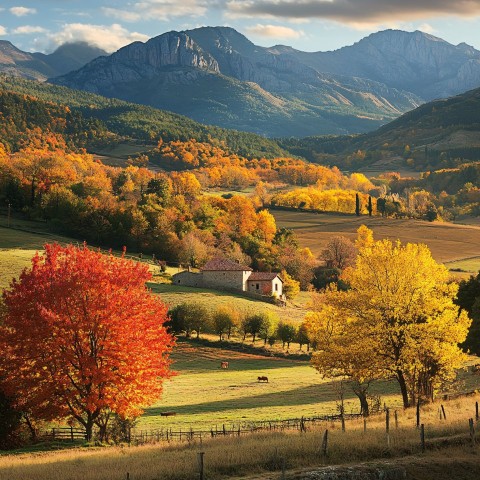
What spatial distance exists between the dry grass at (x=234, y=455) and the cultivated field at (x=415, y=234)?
126 meters

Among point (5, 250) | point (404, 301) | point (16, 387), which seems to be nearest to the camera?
point (16, 387)

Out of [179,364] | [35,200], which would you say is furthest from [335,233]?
[179,364]

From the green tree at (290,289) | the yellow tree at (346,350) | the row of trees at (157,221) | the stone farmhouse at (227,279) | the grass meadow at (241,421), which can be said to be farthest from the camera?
the row of trees at (157,221)

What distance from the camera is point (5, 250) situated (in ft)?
398

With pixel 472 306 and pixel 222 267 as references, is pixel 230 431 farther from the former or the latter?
pixel 222 267

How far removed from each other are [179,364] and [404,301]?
140ft

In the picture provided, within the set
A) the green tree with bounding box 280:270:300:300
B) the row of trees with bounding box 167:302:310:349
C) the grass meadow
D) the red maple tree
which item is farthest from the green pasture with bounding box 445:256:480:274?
the red maple tree

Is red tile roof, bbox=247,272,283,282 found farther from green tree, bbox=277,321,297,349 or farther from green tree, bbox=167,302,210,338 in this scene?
green tree, bbox=167,302,210,338

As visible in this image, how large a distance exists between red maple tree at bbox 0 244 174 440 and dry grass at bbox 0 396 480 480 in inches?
128

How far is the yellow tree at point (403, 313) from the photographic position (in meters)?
44.3

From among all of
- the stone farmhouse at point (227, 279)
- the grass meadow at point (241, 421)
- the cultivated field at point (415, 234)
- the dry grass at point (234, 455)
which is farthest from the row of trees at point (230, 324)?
the cultivated field at point (415, 234)

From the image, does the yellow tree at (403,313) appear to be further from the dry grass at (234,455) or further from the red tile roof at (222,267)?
the red tile roof at (222,267)

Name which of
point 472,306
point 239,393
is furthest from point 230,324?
point 239,393

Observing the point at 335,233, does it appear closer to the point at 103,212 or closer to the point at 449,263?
the point at 449,263
